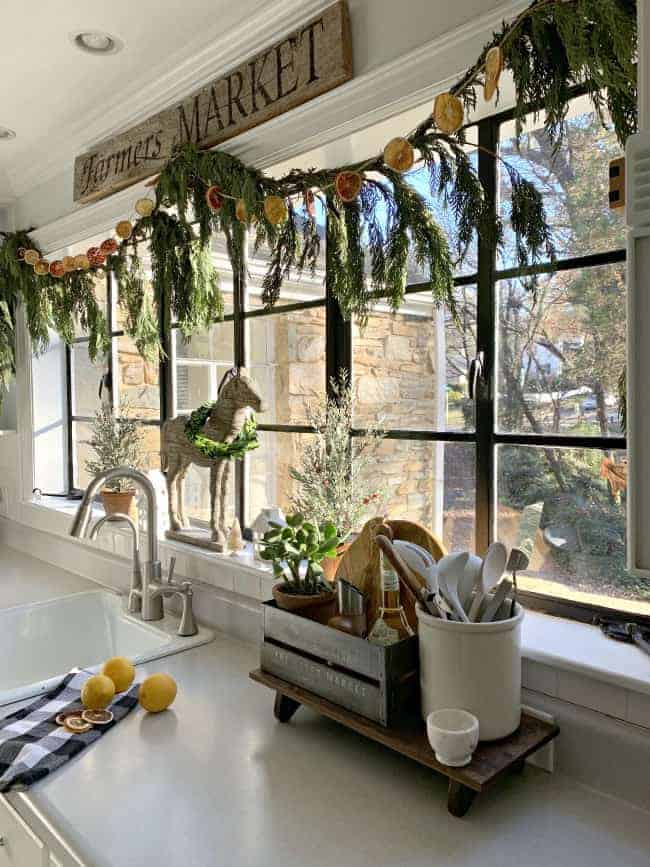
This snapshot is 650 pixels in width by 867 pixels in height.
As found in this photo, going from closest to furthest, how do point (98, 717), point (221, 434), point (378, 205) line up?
point (98, 717)
point (378, 205)
point (221, 434)

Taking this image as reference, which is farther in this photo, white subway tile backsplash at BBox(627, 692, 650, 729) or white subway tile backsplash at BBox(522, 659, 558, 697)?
white subway tile backsplash at BBox(522, 659, 558, 697)

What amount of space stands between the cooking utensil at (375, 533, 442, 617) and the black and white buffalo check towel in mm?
631

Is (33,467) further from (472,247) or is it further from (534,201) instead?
(534,201)

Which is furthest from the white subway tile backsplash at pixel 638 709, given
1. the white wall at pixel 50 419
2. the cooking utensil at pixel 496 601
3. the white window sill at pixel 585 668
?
the white wall at pixel 50 419

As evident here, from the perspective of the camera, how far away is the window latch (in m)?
1.40

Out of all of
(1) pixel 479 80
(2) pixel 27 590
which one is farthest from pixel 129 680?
(1) pixel 479 80

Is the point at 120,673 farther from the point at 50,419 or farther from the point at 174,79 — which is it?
the point at 50,419

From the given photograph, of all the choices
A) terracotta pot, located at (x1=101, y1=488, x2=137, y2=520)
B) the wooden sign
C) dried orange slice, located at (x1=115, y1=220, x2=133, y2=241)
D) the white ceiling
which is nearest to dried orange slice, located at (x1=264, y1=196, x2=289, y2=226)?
the wooden sign

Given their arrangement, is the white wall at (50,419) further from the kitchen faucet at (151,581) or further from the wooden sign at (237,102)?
the kitchen faucet at (151,581)

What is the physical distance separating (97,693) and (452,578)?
29.1 inches

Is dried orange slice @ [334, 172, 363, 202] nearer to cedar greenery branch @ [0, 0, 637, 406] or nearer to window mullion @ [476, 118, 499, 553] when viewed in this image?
cedar greenery branch @ [0, 0, 637, 406]

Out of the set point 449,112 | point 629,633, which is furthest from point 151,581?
point 449,112

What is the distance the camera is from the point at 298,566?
1320mm

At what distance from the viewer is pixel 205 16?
1621mm
